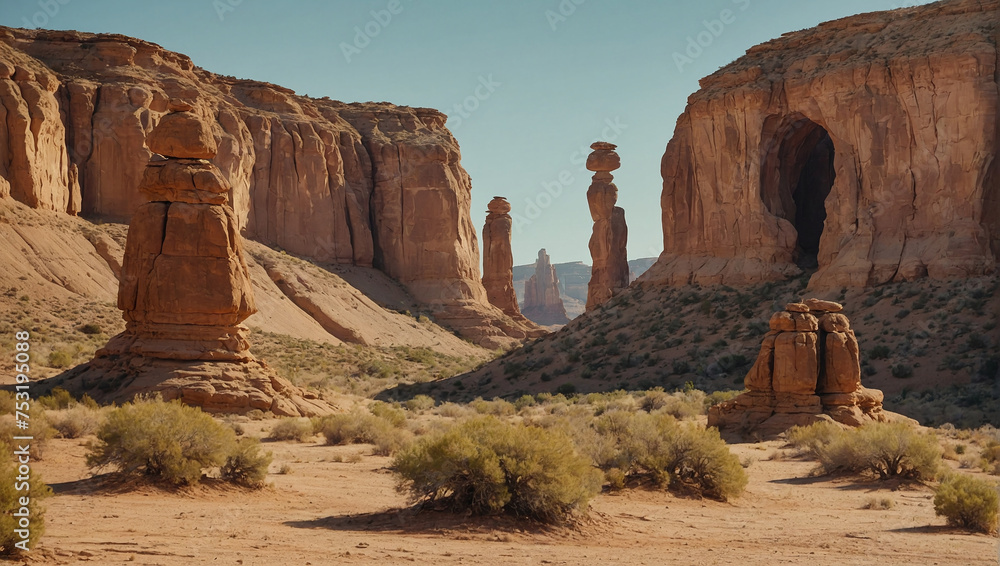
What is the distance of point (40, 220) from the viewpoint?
150 feet

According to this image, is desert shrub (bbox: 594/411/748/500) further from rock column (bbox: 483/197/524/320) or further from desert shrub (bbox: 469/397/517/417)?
rock column (bbox: 483/197/524/320)

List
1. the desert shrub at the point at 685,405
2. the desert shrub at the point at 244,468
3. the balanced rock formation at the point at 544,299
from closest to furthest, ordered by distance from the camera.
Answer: the desert shrub at the point at 244,468, the desert shrub at the point at 685,405, the balanced rock formation at the point at 544,299

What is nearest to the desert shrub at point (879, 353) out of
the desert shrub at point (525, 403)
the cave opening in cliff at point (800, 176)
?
the cave opening in cliff at point (800, 176)

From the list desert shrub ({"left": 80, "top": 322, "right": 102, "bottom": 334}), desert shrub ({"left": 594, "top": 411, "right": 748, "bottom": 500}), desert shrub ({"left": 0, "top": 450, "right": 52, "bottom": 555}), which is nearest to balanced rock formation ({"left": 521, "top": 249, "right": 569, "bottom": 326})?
desert shrub ({"left": 80, "top": 322, "right": 102, "bottom": 334})

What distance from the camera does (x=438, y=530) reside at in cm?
1127

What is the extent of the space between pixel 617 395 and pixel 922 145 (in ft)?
54.3

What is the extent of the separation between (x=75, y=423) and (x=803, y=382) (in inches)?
597

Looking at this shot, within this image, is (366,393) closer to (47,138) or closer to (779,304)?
(779,304)

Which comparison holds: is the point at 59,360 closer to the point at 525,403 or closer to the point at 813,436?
the point at 525,403

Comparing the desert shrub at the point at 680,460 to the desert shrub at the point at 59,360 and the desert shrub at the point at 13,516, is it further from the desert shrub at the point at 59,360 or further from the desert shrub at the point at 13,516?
the desert shrub at the point at 59,360

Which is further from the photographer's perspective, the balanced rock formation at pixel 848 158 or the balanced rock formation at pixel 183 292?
the balanced rock formation at pixel 848 158

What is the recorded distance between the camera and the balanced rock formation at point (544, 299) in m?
153

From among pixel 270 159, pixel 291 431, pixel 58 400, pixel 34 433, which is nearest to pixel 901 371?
pixel 291 431

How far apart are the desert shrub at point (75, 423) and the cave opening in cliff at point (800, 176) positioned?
32.8 meters
